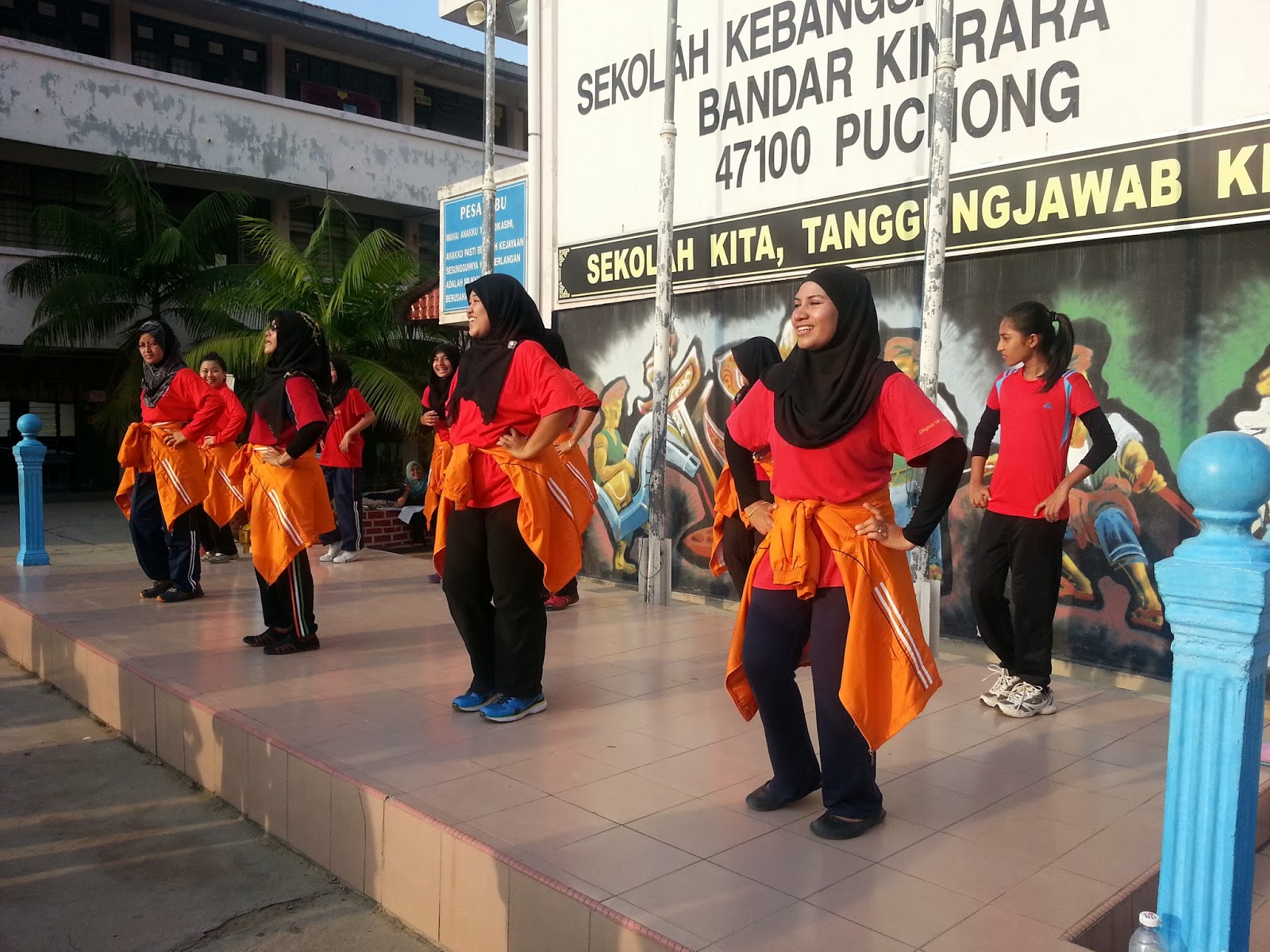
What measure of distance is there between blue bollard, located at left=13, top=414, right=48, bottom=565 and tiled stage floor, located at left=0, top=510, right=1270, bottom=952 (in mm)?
2811

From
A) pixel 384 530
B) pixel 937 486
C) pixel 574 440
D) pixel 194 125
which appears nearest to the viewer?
pixel 937 486

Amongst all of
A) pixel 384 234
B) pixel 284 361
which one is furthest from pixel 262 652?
pixel 384 234

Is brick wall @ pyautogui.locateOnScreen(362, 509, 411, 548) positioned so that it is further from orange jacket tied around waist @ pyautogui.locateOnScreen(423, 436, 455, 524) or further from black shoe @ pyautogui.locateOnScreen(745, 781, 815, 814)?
black shoe @ pyautogui.locateOnScreen(745, 781, 815, 814)

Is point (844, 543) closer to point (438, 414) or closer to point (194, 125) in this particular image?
point (438, 414)

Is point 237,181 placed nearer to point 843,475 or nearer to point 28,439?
point 28,439

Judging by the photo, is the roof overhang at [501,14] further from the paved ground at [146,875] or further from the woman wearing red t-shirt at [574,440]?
the paved ground at [146,875]

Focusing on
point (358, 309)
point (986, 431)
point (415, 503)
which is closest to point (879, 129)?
point (986, 431)

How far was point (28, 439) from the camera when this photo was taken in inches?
350

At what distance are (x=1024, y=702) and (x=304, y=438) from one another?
3.83 m

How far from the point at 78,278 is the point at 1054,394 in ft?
51.6

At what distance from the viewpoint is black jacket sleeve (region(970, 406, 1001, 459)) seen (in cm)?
502

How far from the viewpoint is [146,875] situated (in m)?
3.83

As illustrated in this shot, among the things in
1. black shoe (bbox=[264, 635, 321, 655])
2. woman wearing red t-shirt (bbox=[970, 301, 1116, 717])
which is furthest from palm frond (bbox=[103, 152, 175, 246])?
woman wearing red t-shirt (bbox=[970, 301, 1116, 717])

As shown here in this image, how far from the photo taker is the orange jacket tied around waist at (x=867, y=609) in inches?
131
